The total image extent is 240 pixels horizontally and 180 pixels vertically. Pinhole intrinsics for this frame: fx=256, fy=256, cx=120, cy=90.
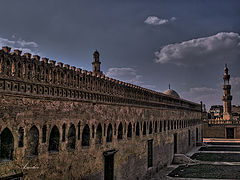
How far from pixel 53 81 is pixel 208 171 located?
11105 millimetres

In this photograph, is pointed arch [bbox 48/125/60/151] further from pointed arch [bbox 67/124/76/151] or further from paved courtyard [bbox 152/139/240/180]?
paved courtyard [bbox 152/139/240/180]

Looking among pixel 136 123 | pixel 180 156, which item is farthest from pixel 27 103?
pixel 180 156

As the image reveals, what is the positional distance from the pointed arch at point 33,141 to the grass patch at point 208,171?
928 centimetres

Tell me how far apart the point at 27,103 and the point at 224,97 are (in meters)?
39.8

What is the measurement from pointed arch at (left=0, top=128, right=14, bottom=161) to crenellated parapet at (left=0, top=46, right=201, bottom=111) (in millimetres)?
981

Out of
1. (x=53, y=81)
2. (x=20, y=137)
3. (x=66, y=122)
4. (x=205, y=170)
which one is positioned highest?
(x=53, y=81)

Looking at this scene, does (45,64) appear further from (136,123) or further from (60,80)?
(136,123)

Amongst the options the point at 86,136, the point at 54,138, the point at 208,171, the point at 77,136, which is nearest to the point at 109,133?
the point at 86,136

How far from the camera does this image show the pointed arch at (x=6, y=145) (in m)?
5.76

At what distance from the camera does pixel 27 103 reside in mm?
6219

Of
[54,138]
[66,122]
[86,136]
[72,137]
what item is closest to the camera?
[54,138]

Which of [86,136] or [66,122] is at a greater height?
[66,122]

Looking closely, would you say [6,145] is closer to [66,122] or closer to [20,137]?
[20,137]

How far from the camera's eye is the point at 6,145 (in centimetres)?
579
